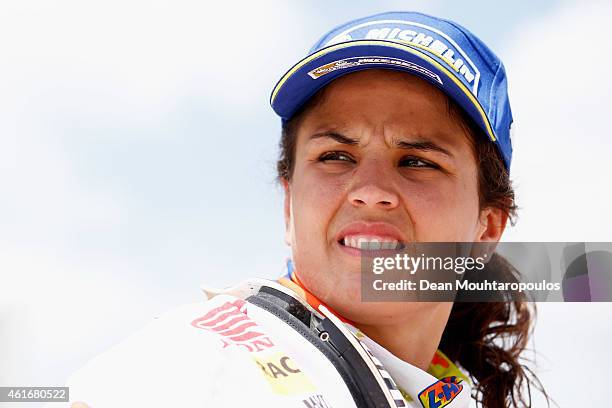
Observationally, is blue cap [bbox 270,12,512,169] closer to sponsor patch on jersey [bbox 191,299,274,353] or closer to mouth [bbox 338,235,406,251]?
mouth [bbox 338,235,406,251]

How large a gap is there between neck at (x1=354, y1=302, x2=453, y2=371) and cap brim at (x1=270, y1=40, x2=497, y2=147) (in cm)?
72

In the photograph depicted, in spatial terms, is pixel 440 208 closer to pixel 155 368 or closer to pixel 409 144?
pixel 409 144

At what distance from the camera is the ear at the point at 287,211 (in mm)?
2758

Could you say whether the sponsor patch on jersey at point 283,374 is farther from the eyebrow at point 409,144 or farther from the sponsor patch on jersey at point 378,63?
the sponsor patch on jersey at point 378,63

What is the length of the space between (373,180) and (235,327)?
0.80 m

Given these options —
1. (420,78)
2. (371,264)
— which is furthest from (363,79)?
(371,264)

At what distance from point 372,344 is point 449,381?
0.33 m

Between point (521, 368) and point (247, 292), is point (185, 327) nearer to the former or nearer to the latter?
point (247, 292)

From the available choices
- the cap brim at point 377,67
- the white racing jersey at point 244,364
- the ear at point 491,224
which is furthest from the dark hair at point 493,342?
the white racing jersey at point 244,364

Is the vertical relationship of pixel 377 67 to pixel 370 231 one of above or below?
above

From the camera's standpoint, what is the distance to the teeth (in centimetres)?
244

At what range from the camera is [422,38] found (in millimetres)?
2520

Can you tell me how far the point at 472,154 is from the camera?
8.77ft

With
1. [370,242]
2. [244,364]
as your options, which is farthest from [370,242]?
[244,364]
